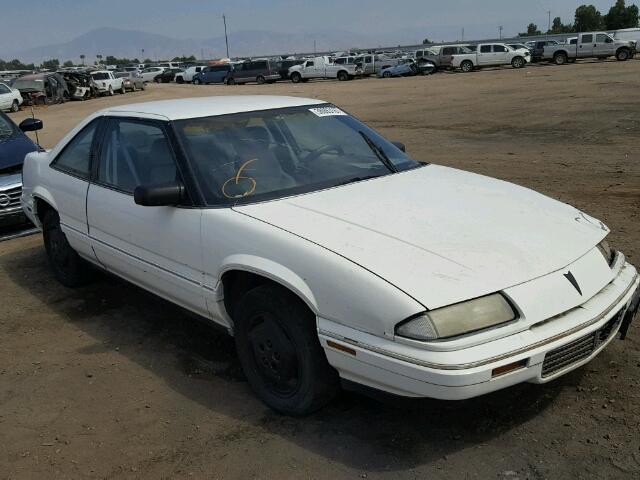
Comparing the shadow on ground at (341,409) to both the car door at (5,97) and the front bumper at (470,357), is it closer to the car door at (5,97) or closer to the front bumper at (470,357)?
the front bumper at (470,357)

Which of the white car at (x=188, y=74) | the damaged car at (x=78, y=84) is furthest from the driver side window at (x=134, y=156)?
the white car at (x=188, y=74)

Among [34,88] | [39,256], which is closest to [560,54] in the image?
[34,88]

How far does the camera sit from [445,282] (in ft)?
8.63

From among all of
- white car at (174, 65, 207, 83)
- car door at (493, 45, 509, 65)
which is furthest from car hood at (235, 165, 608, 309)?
white car at (174, 65, 207, 83)

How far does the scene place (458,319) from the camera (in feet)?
8.41

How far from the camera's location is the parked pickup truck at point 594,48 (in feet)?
123

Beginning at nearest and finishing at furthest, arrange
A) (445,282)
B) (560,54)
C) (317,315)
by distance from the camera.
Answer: (445,282)
(317,315)
(560,54)

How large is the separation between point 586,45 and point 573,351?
41036 mm

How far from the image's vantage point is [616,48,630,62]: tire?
37.6 m

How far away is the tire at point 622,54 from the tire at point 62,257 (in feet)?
130

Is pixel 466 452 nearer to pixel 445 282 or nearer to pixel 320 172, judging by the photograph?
pixel 445 282

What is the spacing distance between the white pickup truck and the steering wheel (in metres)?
36.4

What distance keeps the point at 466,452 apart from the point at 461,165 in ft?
24.0

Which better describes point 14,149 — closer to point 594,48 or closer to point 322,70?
point 322,70
